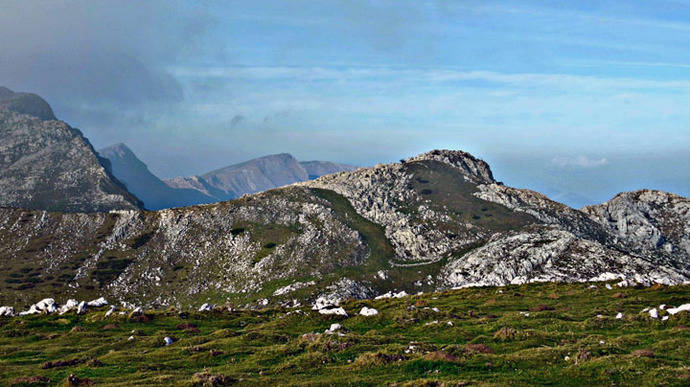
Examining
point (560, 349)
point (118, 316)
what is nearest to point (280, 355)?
point (560, 349)

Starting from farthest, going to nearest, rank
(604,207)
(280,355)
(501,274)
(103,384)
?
(604,207)
(501,274)
(280,355)
(103,384)

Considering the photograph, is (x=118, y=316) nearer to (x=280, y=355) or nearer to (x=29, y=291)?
(x=280, y=355)

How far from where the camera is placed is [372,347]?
37062 millimetres

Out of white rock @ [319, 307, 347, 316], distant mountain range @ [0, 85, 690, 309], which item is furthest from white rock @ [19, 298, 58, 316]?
distant mountain range @ [0, 85, 690, 309]

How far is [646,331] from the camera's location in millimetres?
41906

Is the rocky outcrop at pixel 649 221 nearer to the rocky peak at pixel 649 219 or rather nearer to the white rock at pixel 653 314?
the rocky peak at pixel 649 219

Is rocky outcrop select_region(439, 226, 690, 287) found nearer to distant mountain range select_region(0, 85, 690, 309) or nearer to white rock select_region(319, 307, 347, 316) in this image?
distant mountain range select_region(0, 85, 690, 309)

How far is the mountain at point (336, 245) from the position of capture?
134 meters

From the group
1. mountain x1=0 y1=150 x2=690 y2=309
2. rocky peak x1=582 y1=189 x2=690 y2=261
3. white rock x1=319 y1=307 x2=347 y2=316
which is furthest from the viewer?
rocky peak x1=582 y1=189 x2=690 y2=261

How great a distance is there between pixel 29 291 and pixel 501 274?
441 ft

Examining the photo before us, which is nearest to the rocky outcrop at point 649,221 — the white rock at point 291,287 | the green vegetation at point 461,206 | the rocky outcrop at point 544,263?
the green vegetation at point 461,206

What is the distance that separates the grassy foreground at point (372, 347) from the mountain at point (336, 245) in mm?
65564

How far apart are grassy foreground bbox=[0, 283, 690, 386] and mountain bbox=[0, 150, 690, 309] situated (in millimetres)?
65564

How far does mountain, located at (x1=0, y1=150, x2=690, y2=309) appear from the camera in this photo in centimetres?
13350
